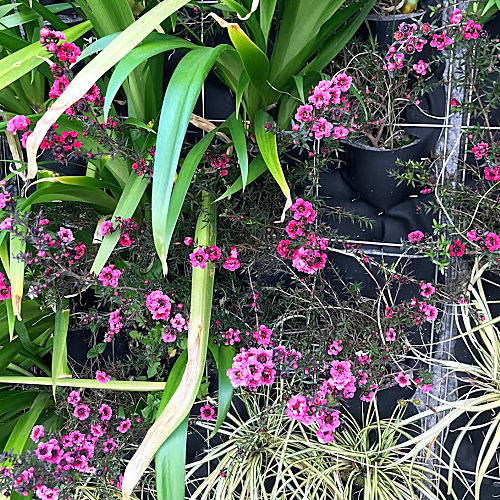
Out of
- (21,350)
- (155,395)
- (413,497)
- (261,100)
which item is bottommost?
(413,497)

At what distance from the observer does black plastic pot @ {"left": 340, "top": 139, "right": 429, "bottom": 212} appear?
1103mm

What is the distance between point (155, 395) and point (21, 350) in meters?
0.32

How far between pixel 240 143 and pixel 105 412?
0.65 m

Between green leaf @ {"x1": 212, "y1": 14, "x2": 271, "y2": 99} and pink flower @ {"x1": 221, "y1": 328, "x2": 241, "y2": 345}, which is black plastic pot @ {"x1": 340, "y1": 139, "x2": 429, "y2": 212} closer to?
green leaf @ {"x1": 212, "y1": 14, "x2": 271, "y2": 99}

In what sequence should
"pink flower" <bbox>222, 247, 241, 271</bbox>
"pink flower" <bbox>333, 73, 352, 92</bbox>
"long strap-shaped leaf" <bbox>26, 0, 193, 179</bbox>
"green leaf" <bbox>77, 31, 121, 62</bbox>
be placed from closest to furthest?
"long strap-shaped leaf" <bbox>26, 0, 193, 179</bbox> → "green leaf" <bbox>77, 31, 121, 62</bbox> → "pink flower" <bbox>333, 73, 352, 92</bbox> → "pink flower" <bbox>222, 247, 241, 271</bbox>

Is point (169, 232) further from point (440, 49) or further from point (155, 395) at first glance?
point (440, 49)

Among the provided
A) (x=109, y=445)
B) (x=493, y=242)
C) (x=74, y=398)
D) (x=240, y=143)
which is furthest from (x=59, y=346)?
(x=493, y=242)

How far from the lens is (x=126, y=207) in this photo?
998mm

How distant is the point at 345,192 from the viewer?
120 centimetres

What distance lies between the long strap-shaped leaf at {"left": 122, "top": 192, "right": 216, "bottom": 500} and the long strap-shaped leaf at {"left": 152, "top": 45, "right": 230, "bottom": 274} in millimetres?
237

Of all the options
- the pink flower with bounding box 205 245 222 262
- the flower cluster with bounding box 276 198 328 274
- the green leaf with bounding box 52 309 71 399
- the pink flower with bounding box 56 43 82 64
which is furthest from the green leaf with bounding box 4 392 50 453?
the pink flower with bounding box 56 43 82 64

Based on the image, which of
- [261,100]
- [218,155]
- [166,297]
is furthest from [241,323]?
[261,100]

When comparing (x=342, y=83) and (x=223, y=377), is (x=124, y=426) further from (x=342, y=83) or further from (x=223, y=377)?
(x=342, y=83)

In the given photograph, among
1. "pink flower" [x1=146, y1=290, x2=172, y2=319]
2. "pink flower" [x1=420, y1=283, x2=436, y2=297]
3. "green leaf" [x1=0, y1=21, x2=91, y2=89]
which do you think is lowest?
"pink flower" [x1=420, y1=283, x2=436, y2=297]
